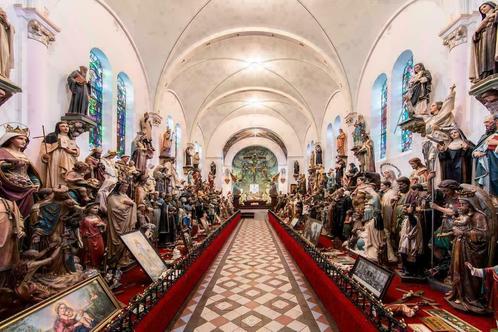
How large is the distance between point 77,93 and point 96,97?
6.90 ft

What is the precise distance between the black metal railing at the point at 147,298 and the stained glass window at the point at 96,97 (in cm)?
496

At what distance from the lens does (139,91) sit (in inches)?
385

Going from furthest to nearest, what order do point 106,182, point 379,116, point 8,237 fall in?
point 379,116, point 106,182, point 8,237

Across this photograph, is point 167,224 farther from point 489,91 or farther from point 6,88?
point 489,91

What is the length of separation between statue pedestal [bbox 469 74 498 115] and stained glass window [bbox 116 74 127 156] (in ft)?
30.7

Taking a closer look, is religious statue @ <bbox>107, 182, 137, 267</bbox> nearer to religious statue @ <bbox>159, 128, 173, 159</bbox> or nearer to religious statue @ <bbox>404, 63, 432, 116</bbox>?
religious statue @ <bbox>404, 63, 432, 116</bbox>

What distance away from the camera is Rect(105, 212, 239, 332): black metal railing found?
2.27 m

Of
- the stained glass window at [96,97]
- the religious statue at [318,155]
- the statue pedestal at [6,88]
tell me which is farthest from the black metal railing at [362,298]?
the religious statue at [318,155]

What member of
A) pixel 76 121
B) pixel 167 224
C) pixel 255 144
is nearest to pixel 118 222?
pixel 167 224

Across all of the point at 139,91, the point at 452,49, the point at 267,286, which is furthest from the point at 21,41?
the point at 452,49

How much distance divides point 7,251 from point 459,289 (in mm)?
4952

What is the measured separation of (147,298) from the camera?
3.20 m

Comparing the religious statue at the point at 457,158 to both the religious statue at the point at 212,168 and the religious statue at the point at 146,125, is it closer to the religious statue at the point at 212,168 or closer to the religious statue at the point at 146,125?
the religious statue at the point at 146,125

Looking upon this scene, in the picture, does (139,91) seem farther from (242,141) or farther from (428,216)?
(242,141)
